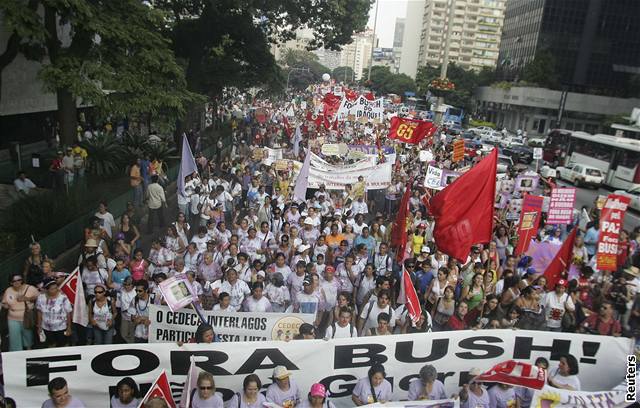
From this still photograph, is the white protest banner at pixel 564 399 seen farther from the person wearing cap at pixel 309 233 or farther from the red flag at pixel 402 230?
the person wearing cap at pixel 309 233

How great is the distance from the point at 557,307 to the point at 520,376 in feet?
8.76

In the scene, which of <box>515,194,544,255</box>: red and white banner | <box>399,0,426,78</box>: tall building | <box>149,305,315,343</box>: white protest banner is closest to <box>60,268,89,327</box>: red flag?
<box>149,305,315,343</box>: white protest banner

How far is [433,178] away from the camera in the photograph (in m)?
12.5

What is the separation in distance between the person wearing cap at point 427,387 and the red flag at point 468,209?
2330mm

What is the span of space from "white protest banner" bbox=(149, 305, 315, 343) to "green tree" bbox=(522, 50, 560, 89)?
230 ft

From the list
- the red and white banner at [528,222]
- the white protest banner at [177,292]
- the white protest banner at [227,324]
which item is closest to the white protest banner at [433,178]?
the red and white banner at [528,222]

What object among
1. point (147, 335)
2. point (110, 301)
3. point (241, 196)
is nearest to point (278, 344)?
point (147, 335)

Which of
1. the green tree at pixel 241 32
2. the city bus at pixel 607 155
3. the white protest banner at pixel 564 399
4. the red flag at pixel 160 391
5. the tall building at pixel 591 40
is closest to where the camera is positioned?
the red flag at pixel 160 391

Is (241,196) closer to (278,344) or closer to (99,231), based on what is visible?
(99,231)

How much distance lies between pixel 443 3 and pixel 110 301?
150315mm

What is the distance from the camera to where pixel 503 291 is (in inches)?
325

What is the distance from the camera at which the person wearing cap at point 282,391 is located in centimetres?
532

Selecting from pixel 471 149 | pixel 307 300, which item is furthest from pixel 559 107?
pixel 307 300

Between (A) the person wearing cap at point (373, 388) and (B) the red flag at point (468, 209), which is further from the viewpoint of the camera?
(B) the red flag at point (468, 209)
